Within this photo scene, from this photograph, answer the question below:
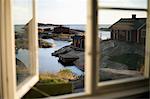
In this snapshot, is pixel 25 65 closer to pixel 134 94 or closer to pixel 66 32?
pixel 134 94

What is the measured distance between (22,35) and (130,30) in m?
1.30

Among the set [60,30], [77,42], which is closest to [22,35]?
[60,30]

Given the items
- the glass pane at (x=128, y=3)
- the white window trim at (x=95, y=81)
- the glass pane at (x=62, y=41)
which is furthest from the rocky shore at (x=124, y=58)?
the glass pane at (x=62, y=41)

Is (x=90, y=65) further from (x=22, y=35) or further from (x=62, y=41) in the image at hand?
(x=62, y=41)

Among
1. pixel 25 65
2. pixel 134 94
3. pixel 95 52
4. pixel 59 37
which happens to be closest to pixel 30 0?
pixel 25 65

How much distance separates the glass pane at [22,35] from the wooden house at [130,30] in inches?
42.7

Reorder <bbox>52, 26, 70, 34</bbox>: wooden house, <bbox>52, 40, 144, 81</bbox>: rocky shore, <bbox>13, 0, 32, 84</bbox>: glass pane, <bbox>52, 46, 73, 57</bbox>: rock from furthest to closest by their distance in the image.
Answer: <bbox>52, 46, 73, 57</bbox>: rock
<bbox>52, 26, 70, 34</bbox>: wooden house
<bbox>13, 0, 32, 84</bbox>: glass pane
<bbox>52, 40, 144, 81</bbox>: rocky shore

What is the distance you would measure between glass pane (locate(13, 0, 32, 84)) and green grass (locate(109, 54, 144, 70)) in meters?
1.19

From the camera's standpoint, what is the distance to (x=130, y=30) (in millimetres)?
2674

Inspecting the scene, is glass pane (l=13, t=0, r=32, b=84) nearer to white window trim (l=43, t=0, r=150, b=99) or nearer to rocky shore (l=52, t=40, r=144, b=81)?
rocky shore (l=52, t=40, r=144, b=81)

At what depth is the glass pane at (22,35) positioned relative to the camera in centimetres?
288

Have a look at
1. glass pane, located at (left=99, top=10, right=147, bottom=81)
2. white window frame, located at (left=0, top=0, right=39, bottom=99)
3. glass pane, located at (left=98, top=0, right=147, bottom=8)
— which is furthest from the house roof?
white window frame, located at (left=0, top=0, right=39, bottom=99)

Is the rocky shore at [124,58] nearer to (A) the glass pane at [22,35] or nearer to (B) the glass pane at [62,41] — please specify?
(A) the glass pane at [22,35]

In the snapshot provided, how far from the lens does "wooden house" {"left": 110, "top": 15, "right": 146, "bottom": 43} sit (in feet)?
7.70
